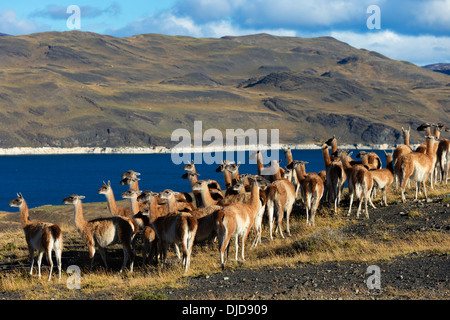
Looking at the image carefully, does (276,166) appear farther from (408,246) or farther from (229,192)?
(408,246)

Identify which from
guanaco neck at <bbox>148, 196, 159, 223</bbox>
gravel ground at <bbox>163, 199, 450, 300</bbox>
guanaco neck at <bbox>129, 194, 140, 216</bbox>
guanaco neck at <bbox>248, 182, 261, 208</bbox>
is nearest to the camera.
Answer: gravel ground at <bbox>163, 199, 450, 300</bbox>

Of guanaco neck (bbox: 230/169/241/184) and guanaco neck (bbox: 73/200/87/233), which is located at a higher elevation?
guanaco neck (bbox: 230/169/241/184)

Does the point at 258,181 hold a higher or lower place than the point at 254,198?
higher

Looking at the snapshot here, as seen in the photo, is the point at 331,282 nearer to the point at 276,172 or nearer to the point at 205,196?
the point at 205,196

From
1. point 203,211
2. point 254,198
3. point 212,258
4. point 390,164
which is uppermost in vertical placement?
point 390,164

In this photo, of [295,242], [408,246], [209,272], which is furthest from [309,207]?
[209,272]

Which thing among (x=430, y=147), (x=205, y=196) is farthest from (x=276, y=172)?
(x=430, y=147)

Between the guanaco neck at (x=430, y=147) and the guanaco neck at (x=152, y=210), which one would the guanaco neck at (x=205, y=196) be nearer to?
the guanaco neck at (x=152, y=210)

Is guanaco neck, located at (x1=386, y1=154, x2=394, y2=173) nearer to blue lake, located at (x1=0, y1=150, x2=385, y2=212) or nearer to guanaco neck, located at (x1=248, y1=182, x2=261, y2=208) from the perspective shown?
guanaco neck, located at (x1=248, y1=182, x2=261, y2=208)

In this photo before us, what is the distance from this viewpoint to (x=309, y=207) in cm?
2006

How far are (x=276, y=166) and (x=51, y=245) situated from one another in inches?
420

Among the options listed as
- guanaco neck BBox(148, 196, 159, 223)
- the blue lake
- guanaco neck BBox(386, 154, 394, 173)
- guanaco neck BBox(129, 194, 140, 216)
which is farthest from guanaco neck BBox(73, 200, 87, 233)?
the blue lake

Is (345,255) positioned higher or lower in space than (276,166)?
lower

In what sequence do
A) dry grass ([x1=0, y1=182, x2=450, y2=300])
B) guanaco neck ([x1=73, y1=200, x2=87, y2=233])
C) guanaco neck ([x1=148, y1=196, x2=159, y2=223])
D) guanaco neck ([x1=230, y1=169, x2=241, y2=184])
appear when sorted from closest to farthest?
dry grass ([x1=0, y1=182, x2=450, y2=300]), guanaco neck ([x1=73, y1=200, x2=87, y2=233]), guanaco neck ([x1=148, y1=196, x2=159, y2=223]), guanaco neck ([x1=230, y1=169, x2=241, y2=184])
